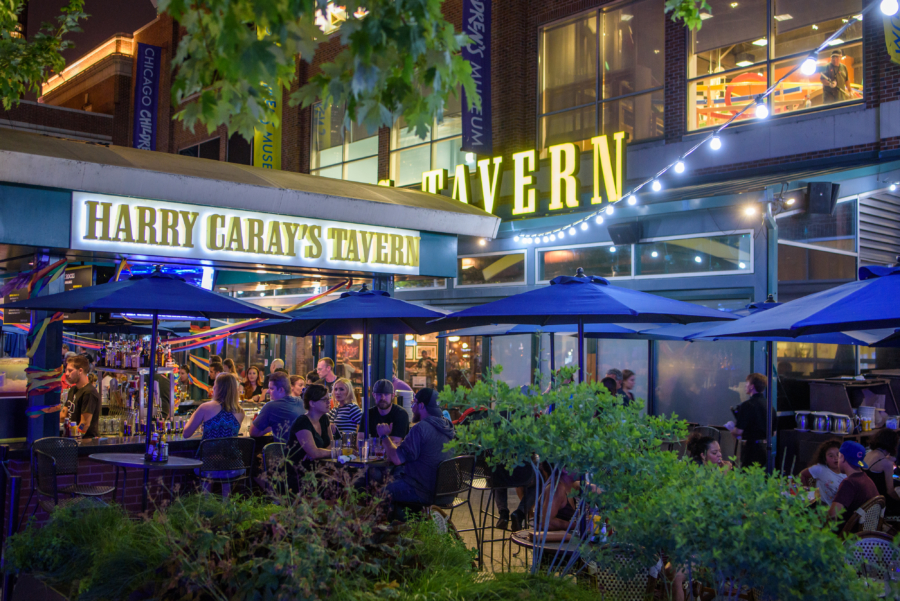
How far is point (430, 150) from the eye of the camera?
18.2m

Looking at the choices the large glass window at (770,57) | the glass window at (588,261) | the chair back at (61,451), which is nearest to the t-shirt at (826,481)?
the chair back at (61,451)

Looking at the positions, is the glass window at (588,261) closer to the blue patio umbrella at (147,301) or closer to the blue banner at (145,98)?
the blue patio umbrella at (147,301)

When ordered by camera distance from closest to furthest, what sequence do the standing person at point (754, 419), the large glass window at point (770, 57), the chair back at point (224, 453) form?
the chair back at point (224, 453) → the standing person at point (754, 419) → the large glass window at point (770, 57)

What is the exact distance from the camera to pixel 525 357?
619 inches

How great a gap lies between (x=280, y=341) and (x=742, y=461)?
43.9 ft

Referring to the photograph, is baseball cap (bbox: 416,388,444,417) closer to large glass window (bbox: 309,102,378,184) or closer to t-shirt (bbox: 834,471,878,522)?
t-shirt (bbox: 834,471,878,522)

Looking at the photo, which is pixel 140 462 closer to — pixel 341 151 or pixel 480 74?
pixel 480 74

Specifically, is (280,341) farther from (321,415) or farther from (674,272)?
(321,415)

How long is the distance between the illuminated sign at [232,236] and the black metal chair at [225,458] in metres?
2.19

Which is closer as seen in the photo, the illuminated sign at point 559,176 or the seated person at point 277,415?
the seated person at point 277,415

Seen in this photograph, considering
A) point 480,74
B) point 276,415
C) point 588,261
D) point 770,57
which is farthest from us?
point 480,74

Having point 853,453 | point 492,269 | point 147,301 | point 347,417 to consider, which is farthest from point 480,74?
point 853,453

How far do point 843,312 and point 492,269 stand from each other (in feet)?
36.2

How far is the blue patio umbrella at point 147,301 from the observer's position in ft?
21.0
